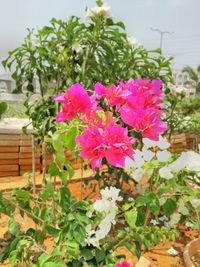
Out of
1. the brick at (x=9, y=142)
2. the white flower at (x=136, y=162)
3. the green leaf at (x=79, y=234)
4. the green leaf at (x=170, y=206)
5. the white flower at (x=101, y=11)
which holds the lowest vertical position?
the brick at (x=9, y=142)

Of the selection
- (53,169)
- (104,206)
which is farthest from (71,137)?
(104,206)

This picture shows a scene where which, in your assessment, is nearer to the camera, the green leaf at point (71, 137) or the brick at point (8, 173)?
the green leaf at point (71, 137)

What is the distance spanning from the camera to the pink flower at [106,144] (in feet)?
2.43

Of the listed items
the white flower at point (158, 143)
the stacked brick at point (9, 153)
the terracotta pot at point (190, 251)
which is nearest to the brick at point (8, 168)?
the stacked brick at point (9, 153)

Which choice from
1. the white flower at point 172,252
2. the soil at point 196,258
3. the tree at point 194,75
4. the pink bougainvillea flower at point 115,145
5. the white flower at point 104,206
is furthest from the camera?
the tree at point 194,75

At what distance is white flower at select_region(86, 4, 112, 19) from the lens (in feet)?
6.49

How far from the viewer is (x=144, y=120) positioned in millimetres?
835

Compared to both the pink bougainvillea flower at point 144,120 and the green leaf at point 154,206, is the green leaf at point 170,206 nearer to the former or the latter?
the green leaf at point 154,206

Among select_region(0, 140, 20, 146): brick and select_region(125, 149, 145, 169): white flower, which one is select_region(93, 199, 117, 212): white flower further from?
select_region(0, 140, 20, 146): brick

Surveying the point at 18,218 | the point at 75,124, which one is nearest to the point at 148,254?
the point at 18,218

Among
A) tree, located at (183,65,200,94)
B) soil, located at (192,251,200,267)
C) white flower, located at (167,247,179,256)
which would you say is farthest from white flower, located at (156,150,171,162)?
tree, located at (183,65,200,94)

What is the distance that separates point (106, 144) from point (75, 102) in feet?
0.62

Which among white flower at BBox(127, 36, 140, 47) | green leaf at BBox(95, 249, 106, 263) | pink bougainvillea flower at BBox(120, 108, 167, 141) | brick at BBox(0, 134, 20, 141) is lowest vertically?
brick at BBox(0, 134, 20, 141)

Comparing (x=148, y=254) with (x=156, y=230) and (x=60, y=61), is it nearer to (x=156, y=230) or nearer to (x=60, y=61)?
(x=156, y=230)
